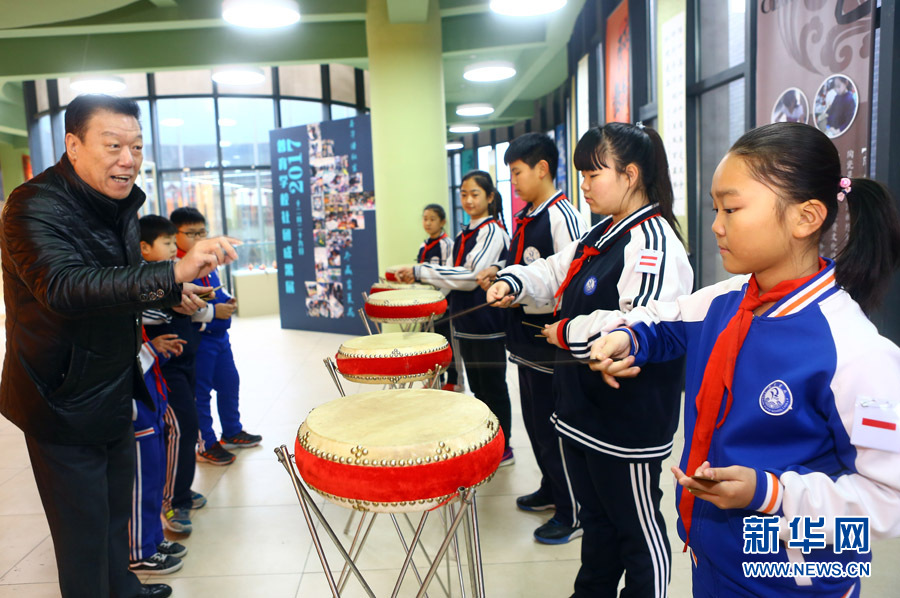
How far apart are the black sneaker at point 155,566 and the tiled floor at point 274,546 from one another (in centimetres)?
4

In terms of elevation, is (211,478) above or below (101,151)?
below

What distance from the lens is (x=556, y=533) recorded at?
2.56 m

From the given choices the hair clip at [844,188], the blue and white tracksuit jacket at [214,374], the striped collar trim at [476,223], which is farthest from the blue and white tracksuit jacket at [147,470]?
the hair clip at [844,188]

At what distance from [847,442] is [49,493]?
6.30 ft

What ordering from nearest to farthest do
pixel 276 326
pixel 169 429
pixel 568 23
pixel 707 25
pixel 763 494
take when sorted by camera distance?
pixel 763 494 < pixel 169 429 < pixel 707 25 < pixel 568 23 < pixel 276 326

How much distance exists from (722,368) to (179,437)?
8.10 feet

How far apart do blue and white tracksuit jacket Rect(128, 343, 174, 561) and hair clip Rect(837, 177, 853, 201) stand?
221 centimetres

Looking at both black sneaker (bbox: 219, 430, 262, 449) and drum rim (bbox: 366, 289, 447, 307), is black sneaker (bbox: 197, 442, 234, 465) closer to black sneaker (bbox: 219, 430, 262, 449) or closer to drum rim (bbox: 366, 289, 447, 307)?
black sneaker (bbox: 219, 430, 262, 449)

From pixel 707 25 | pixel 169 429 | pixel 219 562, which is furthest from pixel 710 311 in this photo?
pixel 707 25

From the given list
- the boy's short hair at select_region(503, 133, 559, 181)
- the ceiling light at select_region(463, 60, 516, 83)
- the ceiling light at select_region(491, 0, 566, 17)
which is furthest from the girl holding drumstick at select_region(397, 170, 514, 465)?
the ceiling light at select_region(463, 60, 516, 83)

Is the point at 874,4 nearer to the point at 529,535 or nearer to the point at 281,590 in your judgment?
the point at 529,535

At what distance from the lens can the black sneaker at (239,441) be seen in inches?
150

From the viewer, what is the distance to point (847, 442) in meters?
0.96

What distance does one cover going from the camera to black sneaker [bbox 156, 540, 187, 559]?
8.29ft
